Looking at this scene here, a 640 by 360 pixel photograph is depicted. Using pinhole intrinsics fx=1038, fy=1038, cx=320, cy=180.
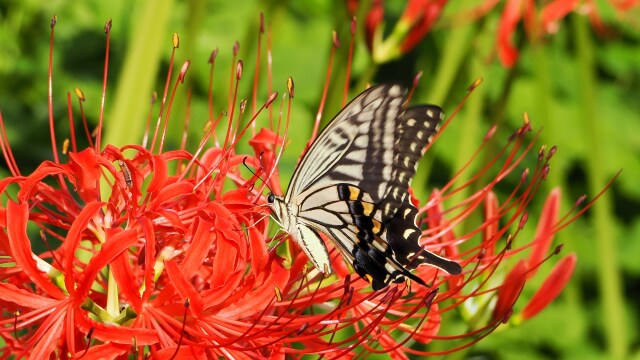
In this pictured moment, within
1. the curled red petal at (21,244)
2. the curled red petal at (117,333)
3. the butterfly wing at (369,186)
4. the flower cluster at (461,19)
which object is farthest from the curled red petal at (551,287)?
the curled red petal at (21,244)

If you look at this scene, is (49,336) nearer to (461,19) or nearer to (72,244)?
(72,244)

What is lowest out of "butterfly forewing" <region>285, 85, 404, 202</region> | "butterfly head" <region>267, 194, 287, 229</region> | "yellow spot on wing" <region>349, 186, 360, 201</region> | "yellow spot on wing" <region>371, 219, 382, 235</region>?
"yellow spot on wing" <region>371, 219, 382, 235</region>

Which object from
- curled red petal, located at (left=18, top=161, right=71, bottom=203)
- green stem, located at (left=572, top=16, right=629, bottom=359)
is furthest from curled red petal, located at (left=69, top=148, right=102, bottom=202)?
green stem, located at (left=572, top=16, right=629, bottom=359)

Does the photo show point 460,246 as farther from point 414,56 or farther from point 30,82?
point 414,56

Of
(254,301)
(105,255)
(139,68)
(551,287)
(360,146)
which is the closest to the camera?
(105,255)

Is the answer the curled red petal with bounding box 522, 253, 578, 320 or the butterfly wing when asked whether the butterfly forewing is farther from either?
the curled red petal with bounding box 522, 253, 578, 320

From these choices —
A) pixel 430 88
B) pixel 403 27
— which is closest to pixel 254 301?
pixel 403 27
